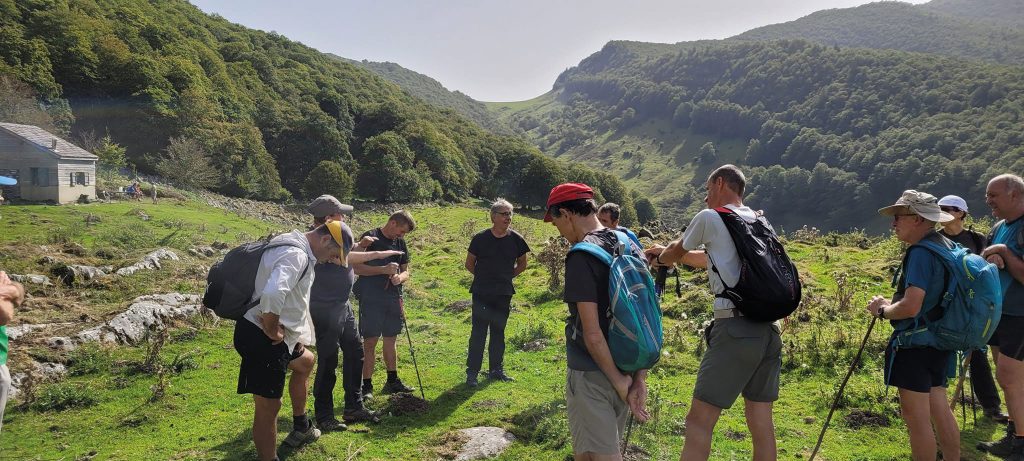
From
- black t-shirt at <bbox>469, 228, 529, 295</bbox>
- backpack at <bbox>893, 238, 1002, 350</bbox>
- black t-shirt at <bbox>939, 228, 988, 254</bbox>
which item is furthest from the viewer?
black t-shirt at <bbox>469, 228, 529, 295</bbox>

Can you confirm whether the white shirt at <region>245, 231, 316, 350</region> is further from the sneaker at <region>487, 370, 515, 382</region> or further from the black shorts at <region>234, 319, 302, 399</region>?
the sneaker at <region>487, 370, 515, 382</region>

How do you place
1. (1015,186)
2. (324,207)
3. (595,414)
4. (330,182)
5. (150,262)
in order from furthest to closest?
(330,182) < (150,262) < (324,207) < (1015,186) < (595,414)

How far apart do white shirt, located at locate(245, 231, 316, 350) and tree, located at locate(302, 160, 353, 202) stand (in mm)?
49006

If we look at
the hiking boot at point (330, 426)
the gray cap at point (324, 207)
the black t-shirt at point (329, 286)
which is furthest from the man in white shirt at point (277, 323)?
the hiking boot at point (330, 426)

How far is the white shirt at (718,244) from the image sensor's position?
3623mm

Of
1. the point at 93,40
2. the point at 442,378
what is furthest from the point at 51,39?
the point at 442,378

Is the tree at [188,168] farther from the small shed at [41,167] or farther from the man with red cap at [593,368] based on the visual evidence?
the man with red cap at [593,368]

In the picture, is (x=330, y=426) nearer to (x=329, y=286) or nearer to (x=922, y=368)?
(x=329, y=286)

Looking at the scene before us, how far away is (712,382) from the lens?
3.72 metres

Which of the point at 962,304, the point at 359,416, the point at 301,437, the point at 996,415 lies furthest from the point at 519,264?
the point at 996,415

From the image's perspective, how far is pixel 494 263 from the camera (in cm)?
729

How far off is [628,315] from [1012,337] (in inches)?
160

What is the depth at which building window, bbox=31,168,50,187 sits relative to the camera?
968 inches

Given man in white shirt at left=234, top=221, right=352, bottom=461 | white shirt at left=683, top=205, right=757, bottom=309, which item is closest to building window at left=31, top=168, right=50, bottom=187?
man in white shirt at left=234, top=221, right=352, bottom=461
